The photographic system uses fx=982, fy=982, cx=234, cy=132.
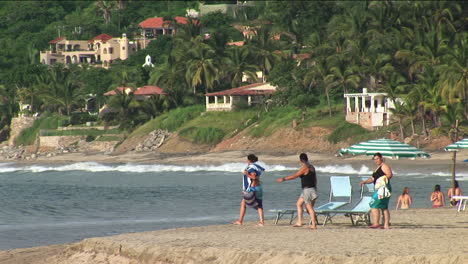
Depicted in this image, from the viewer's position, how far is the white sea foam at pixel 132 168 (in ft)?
179

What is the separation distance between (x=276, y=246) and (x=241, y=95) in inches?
2217

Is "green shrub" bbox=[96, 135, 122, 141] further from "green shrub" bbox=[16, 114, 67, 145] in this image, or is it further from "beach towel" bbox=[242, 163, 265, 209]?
"beach towel" bbox=[242, 163, 265, 209]

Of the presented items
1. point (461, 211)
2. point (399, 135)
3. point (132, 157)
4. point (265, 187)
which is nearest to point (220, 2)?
point (132, 157)

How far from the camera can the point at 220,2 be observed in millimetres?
132750

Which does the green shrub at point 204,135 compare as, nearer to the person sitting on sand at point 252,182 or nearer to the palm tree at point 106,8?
the person sitting on sand at point 252,182

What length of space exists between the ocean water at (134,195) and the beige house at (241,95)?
1148cm

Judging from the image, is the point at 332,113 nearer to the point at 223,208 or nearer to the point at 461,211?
the point at 223,208

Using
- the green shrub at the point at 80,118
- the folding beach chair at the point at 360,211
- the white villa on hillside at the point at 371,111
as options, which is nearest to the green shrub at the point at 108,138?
the green shrub at the point at 80,118

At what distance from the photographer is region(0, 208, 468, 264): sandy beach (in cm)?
1359

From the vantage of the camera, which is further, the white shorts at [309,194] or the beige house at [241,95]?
the beige house at [241,95]

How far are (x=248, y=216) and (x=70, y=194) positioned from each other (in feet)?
54.4

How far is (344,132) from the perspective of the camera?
58.8 m

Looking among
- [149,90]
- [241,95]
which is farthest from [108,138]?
[241,95]

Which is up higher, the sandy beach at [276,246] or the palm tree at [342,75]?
the palm tree at [342,75]
